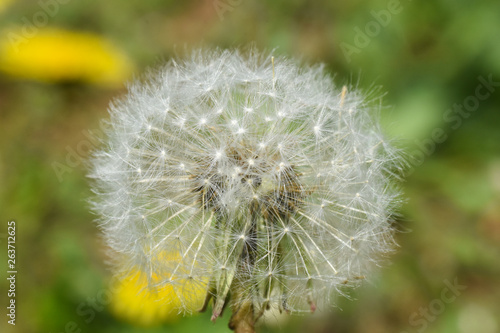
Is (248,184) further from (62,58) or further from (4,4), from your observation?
(4,4)

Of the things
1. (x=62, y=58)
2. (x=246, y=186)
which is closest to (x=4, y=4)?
(x=62, y=58)

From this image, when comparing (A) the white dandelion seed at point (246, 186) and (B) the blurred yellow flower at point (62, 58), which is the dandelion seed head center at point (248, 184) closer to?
(A) the white dandelion seed at point (246, 186)

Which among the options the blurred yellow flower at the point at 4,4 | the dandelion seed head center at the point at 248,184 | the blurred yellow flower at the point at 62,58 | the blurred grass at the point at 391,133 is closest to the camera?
the dandelion seed head center at the point at 248,184

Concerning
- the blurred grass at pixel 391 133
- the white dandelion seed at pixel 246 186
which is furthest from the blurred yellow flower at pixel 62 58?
the white dandelion seed at pixel 246 186

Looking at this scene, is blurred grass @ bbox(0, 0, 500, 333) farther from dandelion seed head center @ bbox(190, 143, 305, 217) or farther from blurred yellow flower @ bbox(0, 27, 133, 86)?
dandelion seed head center @ bbox(190, 143, 305, 217)

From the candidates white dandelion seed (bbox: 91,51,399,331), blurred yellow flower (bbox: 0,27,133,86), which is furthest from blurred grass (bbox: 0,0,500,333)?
white dandelion seed (bbox: 91,51,399,331)

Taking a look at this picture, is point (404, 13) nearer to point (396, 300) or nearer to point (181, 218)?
point (396, 300)

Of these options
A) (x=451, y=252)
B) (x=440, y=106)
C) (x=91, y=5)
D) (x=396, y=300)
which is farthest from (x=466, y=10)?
(x=91, y=5)
